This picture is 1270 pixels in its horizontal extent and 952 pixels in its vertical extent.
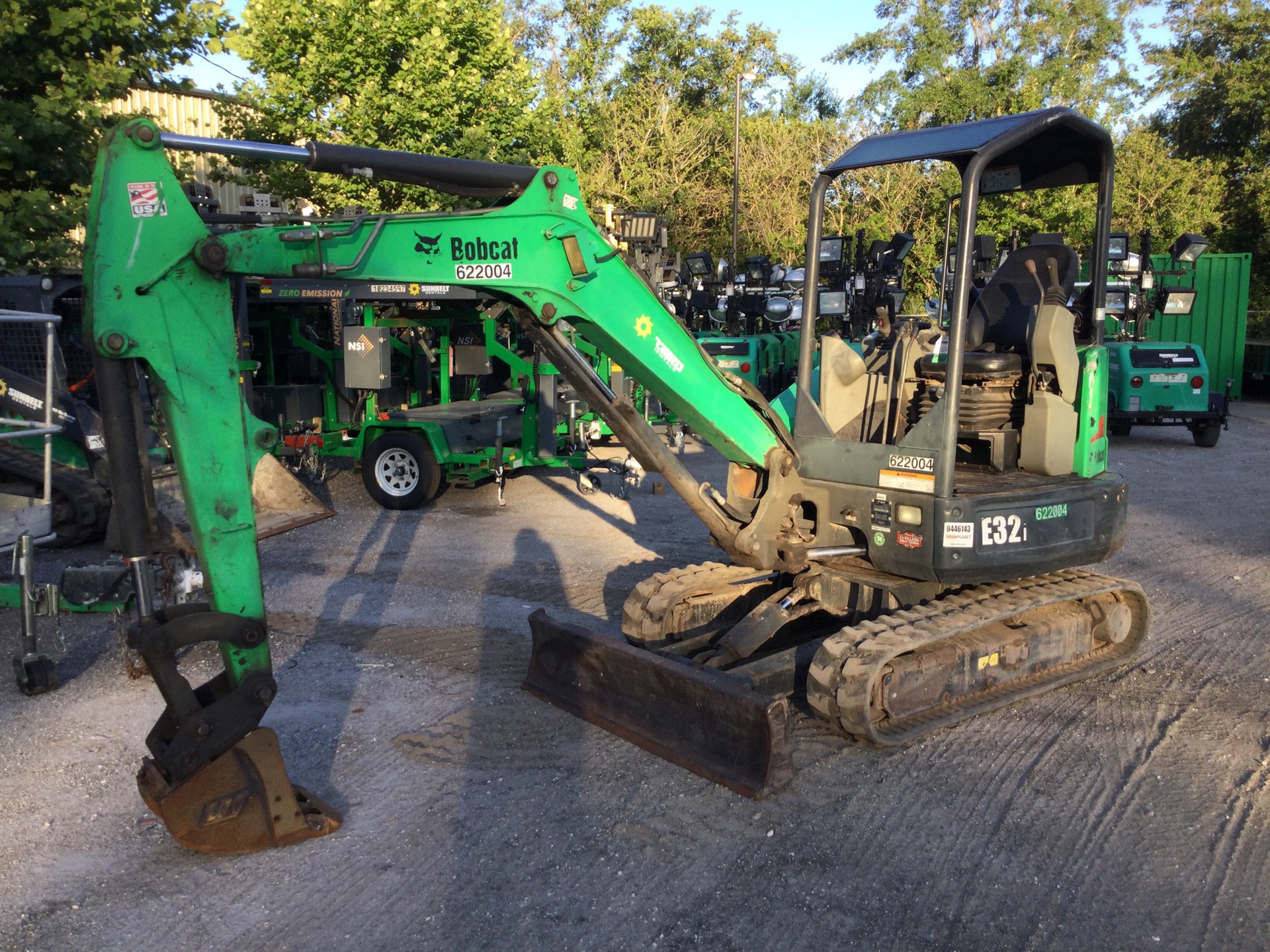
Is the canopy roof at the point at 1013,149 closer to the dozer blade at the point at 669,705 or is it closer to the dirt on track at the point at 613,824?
the dozer blade at the point at 669,705

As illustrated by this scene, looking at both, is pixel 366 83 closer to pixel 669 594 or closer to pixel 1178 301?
pixel 669 594

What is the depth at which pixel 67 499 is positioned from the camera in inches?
365

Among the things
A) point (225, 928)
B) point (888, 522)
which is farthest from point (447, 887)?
point (888, 522)

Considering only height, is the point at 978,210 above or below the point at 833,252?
below

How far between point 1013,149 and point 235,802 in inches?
190

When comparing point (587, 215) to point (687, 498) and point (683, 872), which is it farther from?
point (683, 872)

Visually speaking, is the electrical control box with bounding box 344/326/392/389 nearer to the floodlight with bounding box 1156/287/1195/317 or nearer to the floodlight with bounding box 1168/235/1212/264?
the floodlight with bounding box 1156/287/1195/317

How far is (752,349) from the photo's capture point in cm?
1639

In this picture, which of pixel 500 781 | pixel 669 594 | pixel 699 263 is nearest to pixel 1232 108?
pixel 699 263

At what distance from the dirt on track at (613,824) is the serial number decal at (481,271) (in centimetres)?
225

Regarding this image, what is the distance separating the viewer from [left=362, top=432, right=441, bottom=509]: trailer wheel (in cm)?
1099

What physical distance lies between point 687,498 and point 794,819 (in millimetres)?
1726

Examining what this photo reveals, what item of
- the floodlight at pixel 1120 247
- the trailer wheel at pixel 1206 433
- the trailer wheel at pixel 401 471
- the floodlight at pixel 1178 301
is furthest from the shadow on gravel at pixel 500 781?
the trailer wheel at pixel 1206 433

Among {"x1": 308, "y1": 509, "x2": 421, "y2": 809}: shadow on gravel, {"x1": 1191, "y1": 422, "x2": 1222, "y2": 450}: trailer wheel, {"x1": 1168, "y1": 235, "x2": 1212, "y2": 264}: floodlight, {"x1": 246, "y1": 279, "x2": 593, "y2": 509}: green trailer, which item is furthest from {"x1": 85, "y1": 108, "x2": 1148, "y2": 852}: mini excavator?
{"x1": 1168, "y1": 235, "x2": 1212, "y2": 264}: floodlight
